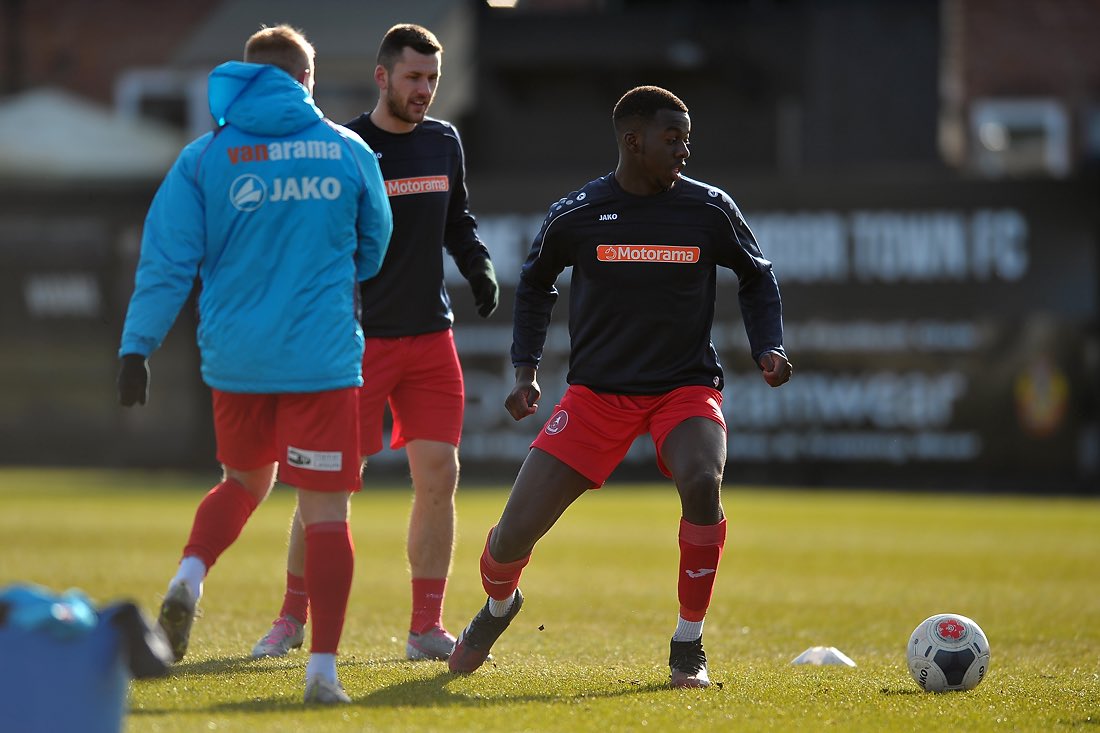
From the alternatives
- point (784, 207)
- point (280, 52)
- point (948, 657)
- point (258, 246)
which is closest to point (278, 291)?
point (258, 246)

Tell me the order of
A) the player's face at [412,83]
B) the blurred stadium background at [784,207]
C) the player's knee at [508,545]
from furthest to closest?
the blurred stadium background at [784,207], the player's face at [412,83], the player's knee at [508,545]

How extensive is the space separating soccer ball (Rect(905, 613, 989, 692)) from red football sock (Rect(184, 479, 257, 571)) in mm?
2497

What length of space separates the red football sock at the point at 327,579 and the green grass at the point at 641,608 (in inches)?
9.6

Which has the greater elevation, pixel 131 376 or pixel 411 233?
pixel 411 233

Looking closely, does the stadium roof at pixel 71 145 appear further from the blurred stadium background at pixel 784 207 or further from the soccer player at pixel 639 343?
the soccer player at pixel 639 343

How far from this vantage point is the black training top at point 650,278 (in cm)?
626

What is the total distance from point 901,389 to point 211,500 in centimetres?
1349

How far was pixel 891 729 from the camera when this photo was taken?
17.3 ft

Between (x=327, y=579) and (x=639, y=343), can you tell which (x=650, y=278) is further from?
(x=327, y=579)

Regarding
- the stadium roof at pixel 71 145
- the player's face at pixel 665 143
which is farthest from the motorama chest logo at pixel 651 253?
the stadium roof at pixel 71 145

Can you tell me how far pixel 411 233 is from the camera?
23.0 ft

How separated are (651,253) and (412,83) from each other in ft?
4.26

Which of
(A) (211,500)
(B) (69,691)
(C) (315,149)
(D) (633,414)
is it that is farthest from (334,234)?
(B) (69,691)

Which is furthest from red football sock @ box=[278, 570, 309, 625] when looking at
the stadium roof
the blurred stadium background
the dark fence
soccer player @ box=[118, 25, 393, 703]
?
the stadium roof
